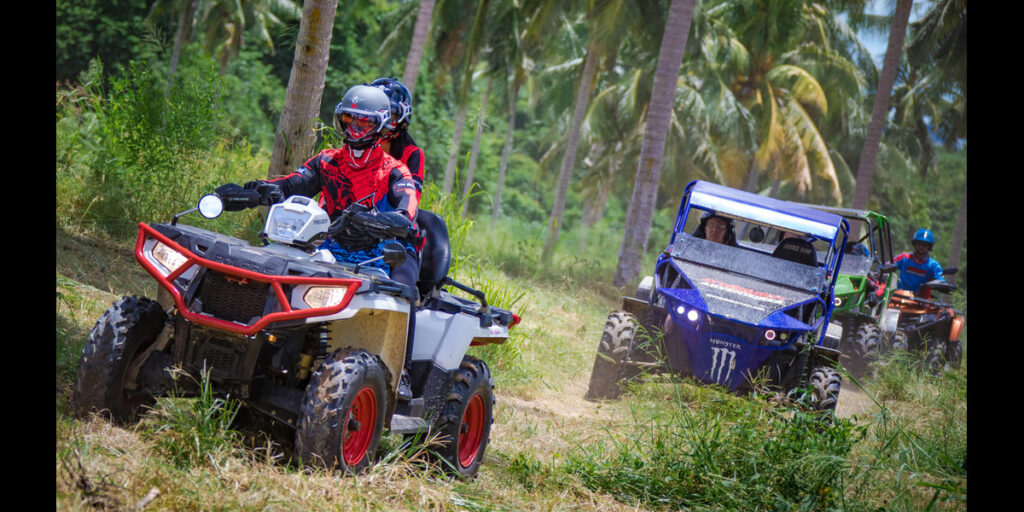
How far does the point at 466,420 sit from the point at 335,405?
1587 millimetres

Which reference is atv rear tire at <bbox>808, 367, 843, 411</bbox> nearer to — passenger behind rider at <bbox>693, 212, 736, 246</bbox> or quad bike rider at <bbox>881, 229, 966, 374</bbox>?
passenger behind rider at <bbox>693, 212, 736, 246</bbox>

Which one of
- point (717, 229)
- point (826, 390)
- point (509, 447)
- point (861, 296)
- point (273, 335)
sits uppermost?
point (717, 229)

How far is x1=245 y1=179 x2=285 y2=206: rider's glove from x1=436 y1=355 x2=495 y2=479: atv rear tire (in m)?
1.38

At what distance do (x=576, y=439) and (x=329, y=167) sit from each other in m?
2.80

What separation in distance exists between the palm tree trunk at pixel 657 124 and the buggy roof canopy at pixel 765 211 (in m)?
5.90

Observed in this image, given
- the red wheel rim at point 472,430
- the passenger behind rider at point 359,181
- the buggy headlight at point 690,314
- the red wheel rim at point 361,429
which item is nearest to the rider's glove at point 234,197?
the passenger behind rider at point 359,181

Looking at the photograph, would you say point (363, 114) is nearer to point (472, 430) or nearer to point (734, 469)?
point (472, 430)

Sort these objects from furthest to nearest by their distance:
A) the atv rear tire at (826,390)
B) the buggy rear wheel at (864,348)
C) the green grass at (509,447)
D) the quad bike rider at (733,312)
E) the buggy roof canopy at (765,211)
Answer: the buggy rear wheel at (864,348), the buggy roof canopy at (765,211), the quad bike rider at (733,312), the atv rear tire at (826,390), the green grass at (509,447)

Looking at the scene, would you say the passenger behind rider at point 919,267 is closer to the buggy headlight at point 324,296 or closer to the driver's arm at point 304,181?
the driver's arm at point 304,181

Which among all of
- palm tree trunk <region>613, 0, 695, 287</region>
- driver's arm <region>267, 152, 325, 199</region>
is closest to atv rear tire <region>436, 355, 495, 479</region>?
driver's arm <region>267, 152, 325, 199</region>

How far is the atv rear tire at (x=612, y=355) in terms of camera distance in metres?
8.81

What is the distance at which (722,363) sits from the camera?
832 cm

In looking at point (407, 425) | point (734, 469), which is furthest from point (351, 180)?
point (734, 469)
